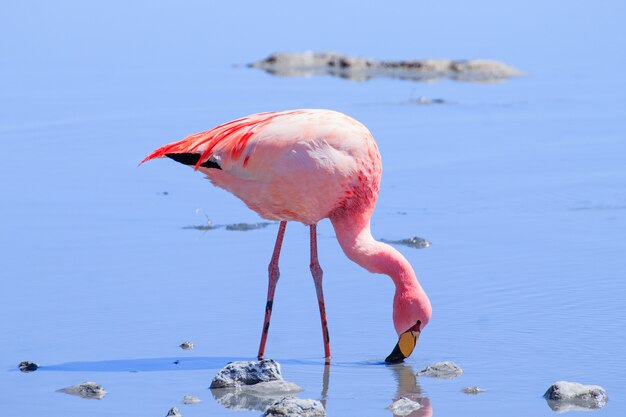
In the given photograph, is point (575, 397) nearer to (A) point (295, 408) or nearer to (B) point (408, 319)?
(B) point (408, 319)

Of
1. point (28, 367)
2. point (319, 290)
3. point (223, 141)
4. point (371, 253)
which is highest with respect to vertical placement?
point (223, 141)

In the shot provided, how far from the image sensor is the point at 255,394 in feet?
21.2

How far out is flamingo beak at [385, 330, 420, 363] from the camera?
7082mm

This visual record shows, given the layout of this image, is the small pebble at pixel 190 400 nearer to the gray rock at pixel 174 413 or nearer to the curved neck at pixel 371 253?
the gray rock at pixel 174 413

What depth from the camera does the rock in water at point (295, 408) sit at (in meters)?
5.95

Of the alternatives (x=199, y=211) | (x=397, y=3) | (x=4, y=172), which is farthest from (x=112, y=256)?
(x=397, y=3)

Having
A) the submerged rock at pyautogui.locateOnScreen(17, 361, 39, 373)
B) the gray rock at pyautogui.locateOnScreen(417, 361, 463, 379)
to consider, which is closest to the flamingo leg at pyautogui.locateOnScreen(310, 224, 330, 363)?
the gray rock at pyautogui.locateOnScreen(417, 361, 463, 379)

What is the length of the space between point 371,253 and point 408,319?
0.50 metres

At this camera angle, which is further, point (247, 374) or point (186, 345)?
point (186, 345)

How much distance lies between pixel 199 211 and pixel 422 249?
2.07 meters

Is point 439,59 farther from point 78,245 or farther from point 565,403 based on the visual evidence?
point 565,403

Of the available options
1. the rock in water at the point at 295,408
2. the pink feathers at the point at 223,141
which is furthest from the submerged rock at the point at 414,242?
the rock in water at the point at 295,408

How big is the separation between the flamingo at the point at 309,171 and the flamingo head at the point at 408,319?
0.04 feet

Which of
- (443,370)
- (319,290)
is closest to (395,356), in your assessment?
(443,370)
